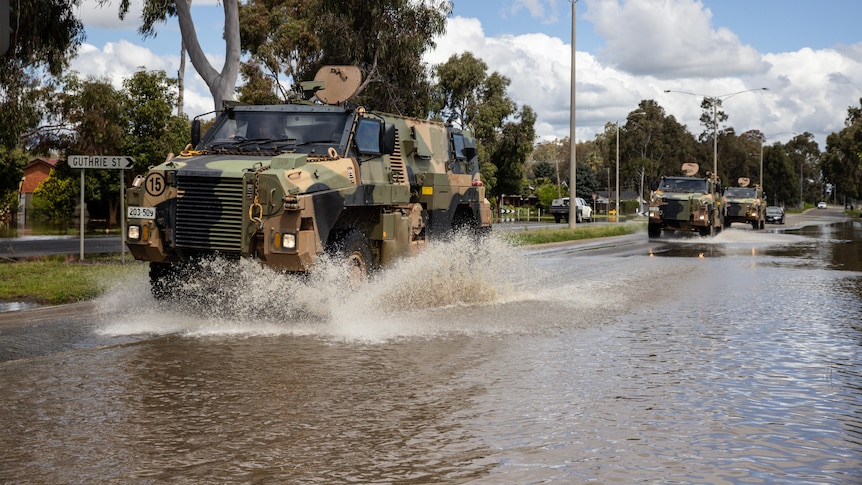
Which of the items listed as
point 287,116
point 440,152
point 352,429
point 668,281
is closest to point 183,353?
point 352,429

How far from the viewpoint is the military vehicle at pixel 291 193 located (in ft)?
37.0

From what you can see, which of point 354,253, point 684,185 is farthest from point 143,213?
point 684,185

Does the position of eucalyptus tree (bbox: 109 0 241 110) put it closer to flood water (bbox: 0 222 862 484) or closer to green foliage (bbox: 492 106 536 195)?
flood water (bbox: 0 222 862 484)

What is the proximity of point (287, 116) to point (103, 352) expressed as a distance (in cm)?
461

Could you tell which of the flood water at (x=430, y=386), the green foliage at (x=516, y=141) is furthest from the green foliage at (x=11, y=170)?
the flood water at (x=430, y=386)

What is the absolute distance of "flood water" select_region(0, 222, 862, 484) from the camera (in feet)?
18.9

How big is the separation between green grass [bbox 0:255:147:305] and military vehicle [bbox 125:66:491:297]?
2249 millimetres

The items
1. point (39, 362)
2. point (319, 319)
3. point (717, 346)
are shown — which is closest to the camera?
point (39, 362)

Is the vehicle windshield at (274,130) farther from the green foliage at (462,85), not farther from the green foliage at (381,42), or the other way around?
the green foliage at (462,85)

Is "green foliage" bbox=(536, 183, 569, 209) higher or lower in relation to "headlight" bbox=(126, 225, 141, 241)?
higher

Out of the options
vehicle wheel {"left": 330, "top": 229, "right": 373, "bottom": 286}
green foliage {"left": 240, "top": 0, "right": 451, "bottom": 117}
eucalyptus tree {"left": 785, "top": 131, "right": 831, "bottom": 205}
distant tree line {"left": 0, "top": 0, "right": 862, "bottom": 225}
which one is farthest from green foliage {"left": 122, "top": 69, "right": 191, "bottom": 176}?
eucalyptus tree {"left": 785, "top": 131, "right": 831, "bottom": 205}

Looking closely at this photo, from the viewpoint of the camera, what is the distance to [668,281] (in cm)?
1814

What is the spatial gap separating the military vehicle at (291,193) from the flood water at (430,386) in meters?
0.43

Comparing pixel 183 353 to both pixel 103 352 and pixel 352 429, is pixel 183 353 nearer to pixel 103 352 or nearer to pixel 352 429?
pixel 103 352
